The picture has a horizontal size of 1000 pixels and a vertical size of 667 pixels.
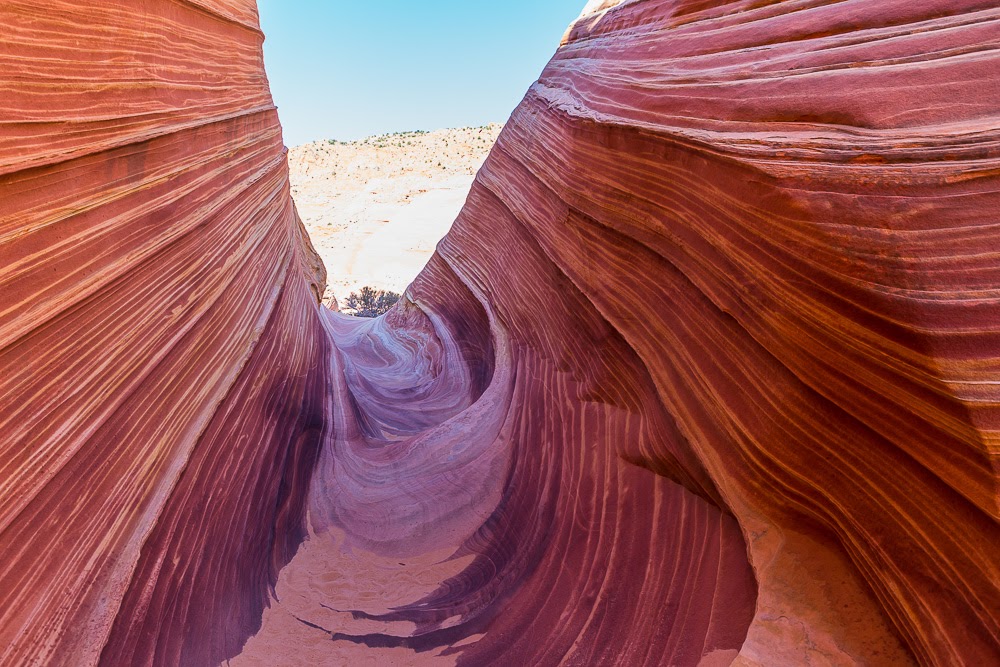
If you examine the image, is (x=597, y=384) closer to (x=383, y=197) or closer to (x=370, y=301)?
(x=370, y=301)

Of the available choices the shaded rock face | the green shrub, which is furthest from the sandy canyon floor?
the shaded rock face

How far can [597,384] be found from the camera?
9.67ft

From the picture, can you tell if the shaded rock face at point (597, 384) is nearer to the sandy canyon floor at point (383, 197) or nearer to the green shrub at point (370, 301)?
the sandy canyon floor at point (383, 197)

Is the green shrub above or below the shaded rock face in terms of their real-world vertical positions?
below

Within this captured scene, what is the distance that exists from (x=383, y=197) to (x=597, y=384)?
60.8 ft

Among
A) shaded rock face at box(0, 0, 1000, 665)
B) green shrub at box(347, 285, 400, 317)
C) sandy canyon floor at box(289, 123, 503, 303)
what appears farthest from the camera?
sandy canyon floor at box(289, 123, 503, 303)

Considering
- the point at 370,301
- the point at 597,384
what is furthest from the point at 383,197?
the point at 597,384

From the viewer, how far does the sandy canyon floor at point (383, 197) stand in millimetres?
14016

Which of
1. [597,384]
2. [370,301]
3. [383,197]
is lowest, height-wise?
[383,197]

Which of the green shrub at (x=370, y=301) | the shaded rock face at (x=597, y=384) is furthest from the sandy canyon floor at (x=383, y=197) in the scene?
the shaded rock face at (x=597, y=384)

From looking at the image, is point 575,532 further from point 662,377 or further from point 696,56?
point 696,56

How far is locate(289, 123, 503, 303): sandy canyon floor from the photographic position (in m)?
14.0

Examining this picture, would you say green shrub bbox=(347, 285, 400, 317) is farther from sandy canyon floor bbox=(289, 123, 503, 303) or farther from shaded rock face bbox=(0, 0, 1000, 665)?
shaded rock face bbox=(0, 0, 1000, 665)

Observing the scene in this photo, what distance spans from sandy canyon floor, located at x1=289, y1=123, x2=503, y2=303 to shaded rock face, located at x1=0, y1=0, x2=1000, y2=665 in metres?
7.61
